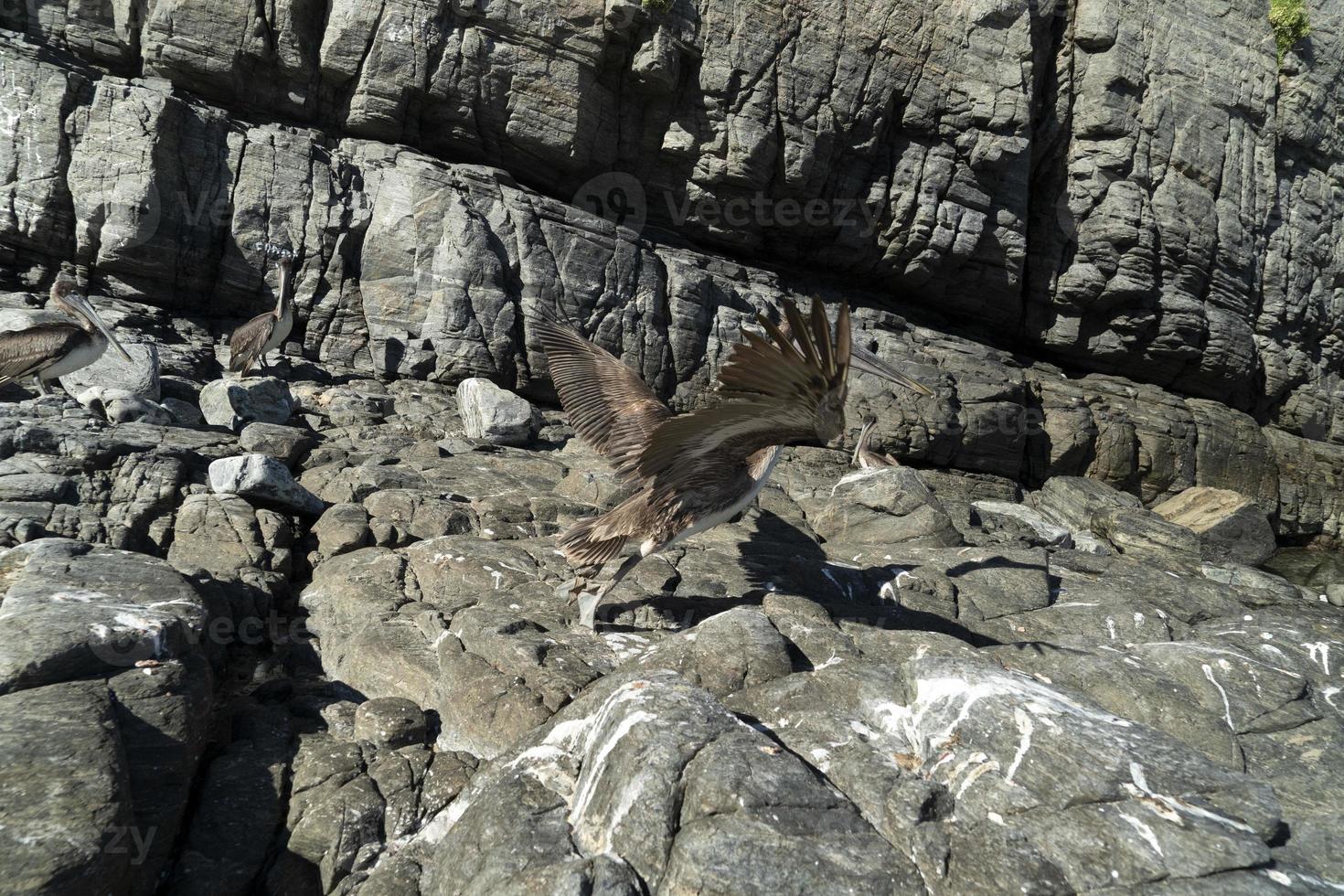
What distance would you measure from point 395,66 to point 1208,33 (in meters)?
16.6

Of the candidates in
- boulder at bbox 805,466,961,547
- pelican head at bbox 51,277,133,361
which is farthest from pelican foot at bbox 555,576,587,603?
pelican head at bbox 51,277,133,361

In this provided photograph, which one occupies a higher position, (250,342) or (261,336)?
(261,336)

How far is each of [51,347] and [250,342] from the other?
278 cm

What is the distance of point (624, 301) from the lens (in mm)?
13273

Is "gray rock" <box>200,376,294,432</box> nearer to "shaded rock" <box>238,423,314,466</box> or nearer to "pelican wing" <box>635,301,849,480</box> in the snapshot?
"shaded rock" <box>238,423,314,466</box>

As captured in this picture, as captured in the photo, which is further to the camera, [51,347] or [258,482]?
[51,347]

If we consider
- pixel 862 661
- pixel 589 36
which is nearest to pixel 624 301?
pixel 589 36

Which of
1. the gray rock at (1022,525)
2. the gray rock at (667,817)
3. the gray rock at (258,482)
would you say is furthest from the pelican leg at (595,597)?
the gray rock at (1022,525)

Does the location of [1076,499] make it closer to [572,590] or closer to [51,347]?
[572,590]

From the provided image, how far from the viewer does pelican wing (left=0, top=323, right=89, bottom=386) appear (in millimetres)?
7672

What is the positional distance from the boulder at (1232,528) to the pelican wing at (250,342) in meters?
13.8

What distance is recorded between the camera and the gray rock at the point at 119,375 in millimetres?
8883

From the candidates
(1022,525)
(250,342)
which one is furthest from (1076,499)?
(250,342)

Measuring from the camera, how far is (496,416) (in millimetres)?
10172
